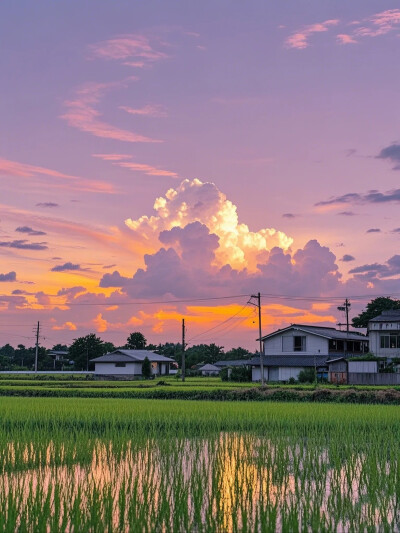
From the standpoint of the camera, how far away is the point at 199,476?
10.3 meters

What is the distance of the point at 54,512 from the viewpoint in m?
8.21

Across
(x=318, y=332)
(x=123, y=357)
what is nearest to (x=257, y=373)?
(x=318, y=332)

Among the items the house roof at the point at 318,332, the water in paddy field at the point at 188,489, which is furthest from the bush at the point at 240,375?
the water in paddy field at the point at 188,489

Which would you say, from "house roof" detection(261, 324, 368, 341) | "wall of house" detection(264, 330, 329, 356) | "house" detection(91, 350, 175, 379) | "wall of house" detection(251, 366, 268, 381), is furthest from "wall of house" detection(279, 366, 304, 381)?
"house" detection(91, 350, 175, 379)

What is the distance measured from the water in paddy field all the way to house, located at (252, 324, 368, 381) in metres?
44.3

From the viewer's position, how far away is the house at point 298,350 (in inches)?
2325

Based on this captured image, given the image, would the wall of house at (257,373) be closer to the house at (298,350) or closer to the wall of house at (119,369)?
the house at (298,350)

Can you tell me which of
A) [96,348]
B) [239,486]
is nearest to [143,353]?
[96,348]

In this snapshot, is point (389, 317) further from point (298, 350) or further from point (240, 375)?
point (240, 375)

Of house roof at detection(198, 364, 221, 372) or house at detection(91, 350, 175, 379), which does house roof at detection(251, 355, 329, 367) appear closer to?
house at detection(91, 350, 175, 379)

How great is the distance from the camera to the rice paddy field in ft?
26.8

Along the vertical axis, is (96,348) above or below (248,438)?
above

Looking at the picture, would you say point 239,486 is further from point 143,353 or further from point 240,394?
point 143,353

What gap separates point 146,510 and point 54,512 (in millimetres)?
1160
